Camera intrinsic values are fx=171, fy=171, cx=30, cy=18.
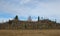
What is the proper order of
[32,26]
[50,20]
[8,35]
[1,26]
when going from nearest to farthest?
[8,35] → [1,26] → [32,26] → [50,20]

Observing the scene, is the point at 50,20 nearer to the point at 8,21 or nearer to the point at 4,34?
the point at 8,21

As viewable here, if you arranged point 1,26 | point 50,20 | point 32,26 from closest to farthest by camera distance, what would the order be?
1. point 1,26
2. point 32,26
3. point 50,20

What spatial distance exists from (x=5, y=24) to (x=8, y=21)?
62 cm

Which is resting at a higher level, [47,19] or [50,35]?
[47,19]

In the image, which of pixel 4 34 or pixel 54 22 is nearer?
pixel 4 34

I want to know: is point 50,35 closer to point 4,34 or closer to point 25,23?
point 4,34

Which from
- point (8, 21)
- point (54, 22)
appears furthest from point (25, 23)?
point (54, 22)

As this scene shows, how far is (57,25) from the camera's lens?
66.1 ft

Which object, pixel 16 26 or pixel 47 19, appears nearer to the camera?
pixel 16 26

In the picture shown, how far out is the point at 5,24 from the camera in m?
18.9

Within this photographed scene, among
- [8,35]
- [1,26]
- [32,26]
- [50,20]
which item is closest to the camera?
[8,35]

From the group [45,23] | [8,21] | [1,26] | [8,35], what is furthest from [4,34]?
[45,23]

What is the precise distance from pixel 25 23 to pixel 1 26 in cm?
311

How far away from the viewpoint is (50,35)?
14.6 metres
